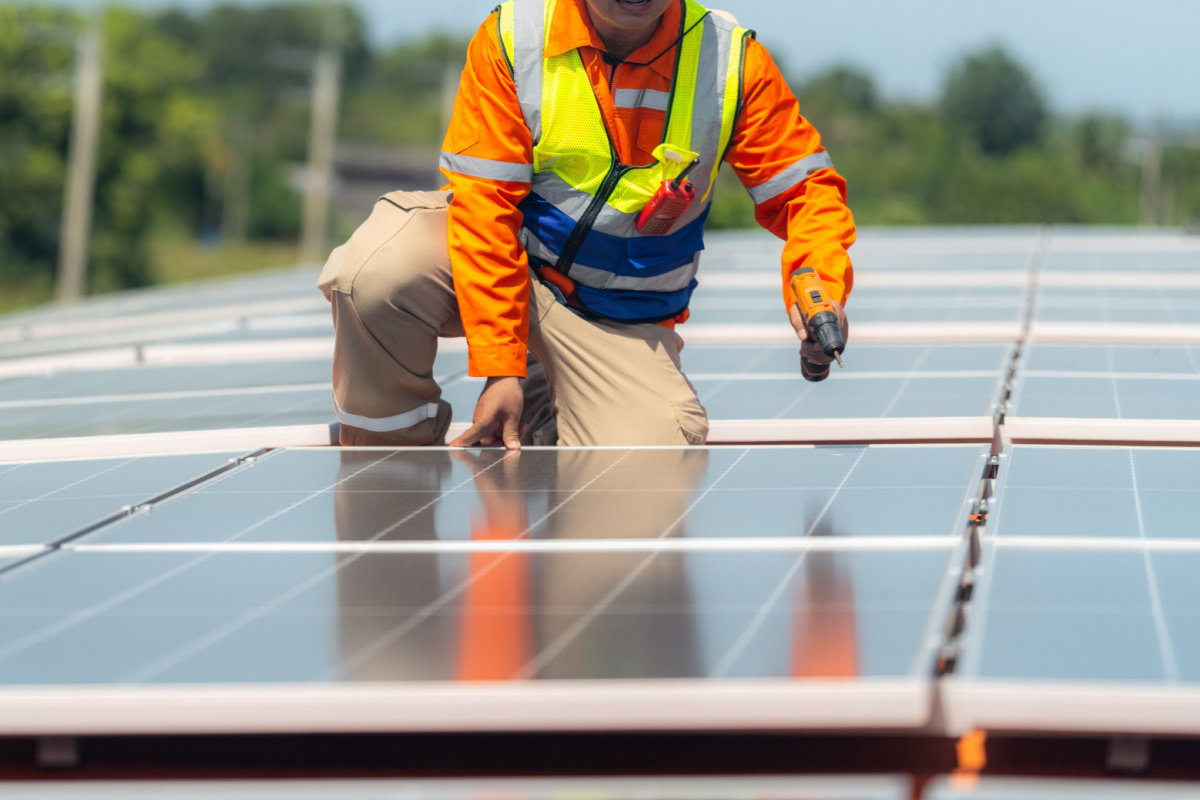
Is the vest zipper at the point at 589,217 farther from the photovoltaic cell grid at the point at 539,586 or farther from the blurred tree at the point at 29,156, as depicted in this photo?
the blurred tree at the point at 29,156

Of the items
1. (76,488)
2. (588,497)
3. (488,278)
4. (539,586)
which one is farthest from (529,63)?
(539,586)

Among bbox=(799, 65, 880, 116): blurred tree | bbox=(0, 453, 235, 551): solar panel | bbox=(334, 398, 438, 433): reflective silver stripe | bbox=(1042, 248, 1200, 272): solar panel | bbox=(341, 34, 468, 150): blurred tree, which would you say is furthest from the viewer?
bbox=(341, 34, 468, 150): blurred tree

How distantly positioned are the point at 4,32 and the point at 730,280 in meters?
41.6

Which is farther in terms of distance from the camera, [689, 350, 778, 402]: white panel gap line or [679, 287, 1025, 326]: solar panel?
[679, 287, 1025, 326]: solar panel

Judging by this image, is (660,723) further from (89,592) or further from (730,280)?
(730,280)

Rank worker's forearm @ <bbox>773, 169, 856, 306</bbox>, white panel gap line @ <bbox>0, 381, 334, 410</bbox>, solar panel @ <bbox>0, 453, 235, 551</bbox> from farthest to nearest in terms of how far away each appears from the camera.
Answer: white panel gap line @ <bbox>0, 381, 334, 410</bbox>
worker's forearm @ <bbox>773, 169, 856, 306</bbox>
solar panel @ <bbox>0, 453, 235, 551</bbox>

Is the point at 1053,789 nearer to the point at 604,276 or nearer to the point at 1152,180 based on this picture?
the point at 604,276

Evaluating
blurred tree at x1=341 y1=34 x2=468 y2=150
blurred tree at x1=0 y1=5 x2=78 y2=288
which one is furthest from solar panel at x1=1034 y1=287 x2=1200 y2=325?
blurred tree at x1=341 y1=34 x2=468 y2=150

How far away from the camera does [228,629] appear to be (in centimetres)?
247

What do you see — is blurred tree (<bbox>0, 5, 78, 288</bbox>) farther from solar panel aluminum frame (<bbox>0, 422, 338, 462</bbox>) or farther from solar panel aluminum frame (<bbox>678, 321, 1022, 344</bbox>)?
solar panel aluminum frame (<bbox>0, 422, 338, 462</bbox>)

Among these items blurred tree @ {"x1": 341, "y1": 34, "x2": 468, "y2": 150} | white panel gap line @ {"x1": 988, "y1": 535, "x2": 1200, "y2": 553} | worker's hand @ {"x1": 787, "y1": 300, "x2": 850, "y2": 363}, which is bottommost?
white panel gap line @ {"x1": 988, "y1": 535, "x2": 1200, "y2": 553}

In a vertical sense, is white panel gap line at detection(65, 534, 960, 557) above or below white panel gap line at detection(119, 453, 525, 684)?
above

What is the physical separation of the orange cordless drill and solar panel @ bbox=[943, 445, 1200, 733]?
1.96ft

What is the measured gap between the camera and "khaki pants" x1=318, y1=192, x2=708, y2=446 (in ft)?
13.9
